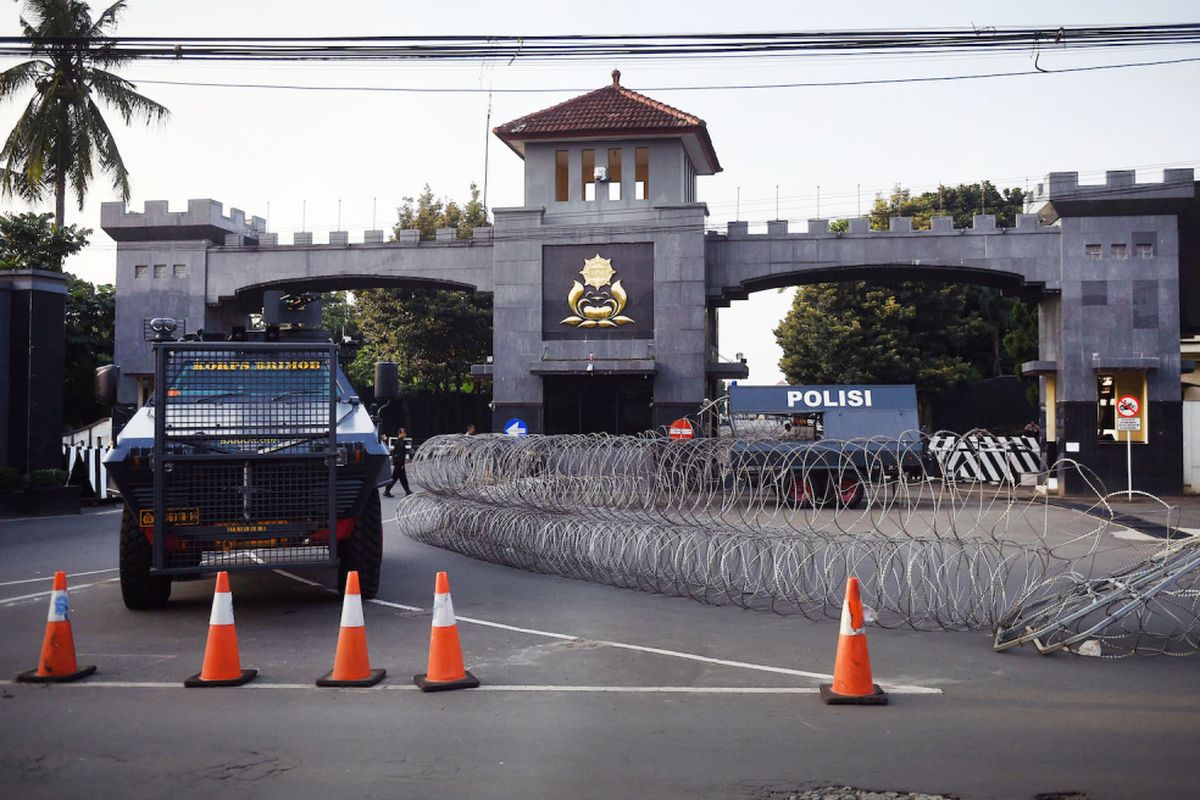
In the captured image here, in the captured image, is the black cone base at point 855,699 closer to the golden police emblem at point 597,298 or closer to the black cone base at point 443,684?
the black cone base at point 443,684

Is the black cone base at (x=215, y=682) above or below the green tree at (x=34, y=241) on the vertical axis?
below

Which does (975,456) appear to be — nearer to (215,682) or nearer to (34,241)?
(215,682)

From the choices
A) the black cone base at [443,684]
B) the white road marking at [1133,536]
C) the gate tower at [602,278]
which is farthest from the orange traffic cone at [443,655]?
the gate tower at [602,278]

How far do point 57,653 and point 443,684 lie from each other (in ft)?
9.41

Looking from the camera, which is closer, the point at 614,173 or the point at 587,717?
the point at 587,717

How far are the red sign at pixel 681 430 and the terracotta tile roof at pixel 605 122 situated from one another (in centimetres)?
949

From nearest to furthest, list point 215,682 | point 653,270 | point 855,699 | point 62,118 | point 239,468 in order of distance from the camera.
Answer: point 855,699, point 215,682, point 239,468, point 653,270, point 62,118

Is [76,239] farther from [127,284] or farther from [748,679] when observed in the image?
[748,679]

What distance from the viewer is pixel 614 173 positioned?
31.2 m

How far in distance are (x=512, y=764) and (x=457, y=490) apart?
10304 mm

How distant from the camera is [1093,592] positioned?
888cm

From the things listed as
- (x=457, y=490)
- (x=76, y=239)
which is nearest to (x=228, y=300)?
(x=76, y=239)

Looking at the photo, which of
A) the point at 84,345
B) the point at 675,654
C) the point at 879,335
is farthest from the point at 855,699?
the point at 879,335

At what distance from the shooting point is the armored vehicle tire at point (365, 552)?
11.4 metres
